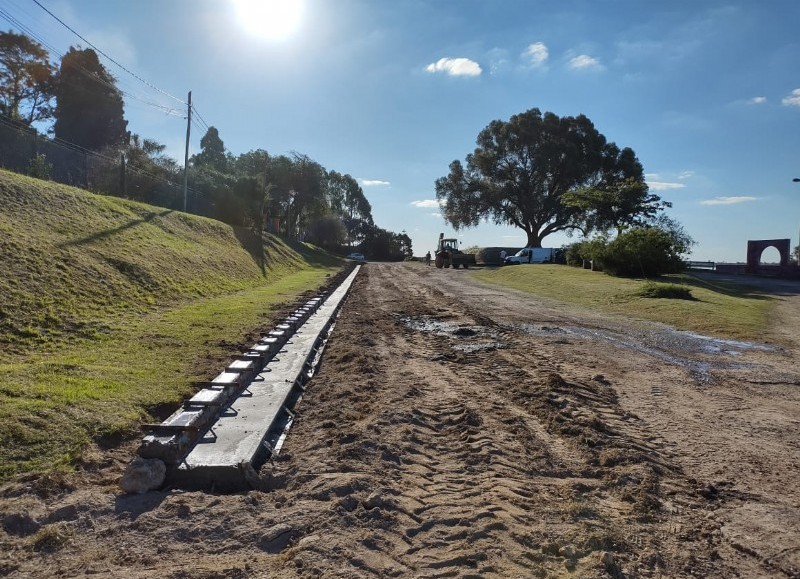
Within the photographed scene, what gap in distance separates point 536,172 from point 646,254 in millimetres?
33595

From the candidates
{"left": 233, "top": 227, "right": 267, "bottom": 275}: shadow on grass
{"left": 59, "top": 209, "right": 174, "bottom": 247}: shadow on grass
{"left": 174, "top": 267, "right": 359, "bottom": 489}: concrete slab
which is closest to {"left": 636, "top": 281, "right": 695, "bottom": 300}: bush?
{"left": 174, "top": 267, "right": 359, "bottom": 489}: concrete slab

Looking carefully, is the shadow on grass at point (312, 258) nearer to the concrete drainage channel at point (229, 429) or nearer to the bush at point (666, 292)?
the bush at point (666, 292)

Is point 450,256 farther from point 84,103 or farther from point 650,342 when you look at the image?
point 650,342

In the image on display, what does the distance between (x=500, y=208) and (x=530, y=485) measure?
60.0 m

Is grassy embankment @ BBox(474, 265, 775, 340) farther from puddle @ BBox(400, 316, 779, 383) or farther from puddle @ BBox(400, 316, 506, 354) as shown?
puddle @ BBox(400, 316, 506, 354)

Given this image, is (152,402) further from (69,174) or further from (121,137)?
(121,137)

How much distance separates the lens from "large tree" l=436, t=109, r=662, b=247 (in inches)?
2287

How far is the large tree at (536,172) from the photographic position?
58094 mm

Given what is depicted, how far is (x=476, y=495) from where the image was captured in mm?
3918

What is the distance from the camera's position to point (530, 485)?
4.11m

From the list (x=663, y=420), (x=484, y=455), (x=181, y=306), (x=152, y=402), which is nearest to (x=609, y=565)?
(x=484, y=455)

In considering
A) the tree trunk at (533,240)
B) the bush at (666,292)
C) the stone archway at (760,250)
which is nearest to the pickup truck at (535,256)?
the tree trunk at (533,240)

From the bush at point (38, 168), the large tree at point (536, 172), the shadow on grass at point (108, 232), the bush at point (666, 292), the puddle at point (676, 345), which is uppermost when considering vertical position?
the large tree at point (536, 172)

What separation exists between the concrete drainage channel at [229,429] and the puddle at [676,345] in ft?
18.4
